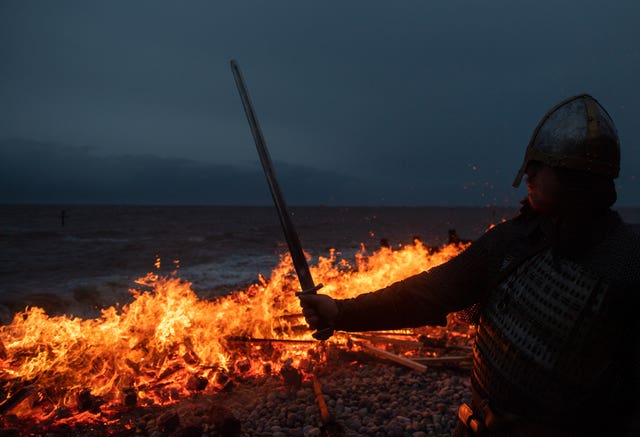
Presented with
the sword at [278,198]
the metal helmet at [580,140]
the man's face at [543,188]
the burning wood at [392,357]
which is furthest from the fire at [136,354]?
the metal helmet at [580,140]

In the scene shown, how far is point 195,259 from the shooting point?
3506 centimetres

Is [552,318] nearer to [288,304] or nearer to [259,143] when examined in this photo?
[259,143]

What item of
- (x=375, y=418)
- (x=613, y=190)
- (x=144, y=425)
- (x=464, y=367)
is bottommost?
(x=464, y=367)

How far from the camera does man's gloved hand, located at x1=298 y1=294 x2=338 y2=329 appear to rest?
7.88ft

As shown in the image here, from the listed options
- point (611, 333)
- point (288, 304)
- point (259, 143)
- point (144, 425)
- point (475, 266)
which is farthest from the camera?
point (288, 304)

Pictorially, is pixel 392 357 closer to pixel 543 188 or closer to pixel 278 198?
pixel 278 198

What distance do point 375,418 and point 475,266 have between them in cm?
423

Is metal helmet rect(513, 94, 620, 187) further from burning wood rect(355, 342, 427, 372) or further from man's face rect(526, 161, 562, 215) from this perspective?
burning wood rect(355, 342, 427, 372)

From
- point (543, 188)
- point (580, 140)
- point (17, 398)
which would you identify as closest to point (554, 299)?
point (543, 188)

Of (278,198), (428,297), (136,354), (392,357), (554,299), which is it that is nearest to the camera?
(554,299)

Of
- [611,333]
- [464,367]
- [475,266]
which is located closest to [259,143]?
[475,266]

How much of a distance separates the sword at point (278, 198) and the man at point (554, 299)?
0.35 meters

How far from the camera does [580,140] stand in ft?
6.43

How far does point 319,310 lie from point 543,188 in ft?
4.77
